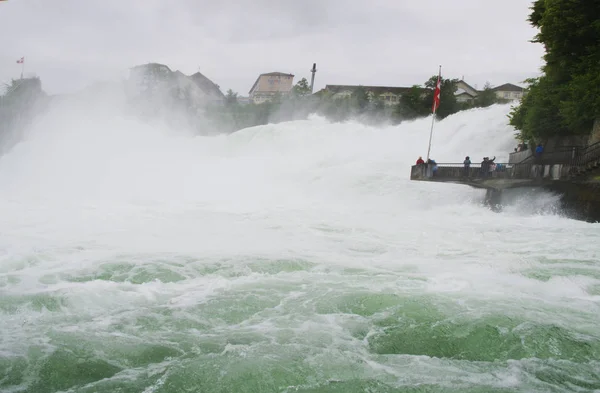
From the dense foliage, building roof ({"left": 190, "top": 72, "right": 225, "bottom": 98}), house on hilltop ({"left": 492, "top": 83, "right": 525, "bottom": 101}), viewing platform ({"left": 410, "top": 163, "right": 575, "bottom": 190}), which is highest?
house on hilltop ({"left": 492, "top": 83, "right": 525, "bottom": 101})

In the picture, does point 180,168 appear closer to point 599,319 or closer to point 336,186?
point 336,186

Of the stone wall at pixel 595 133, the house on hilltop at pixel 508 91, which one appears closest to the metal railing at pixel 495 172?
the stone wall at pixel 595 133

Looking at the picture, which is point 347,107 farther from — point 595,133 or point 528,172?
point 528,172

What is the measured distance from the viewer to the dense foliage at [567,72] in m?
22.3

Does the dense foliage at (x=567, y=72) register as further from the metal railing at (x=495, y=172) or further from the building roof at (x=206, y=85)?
the building roof at (x=206, y=85)

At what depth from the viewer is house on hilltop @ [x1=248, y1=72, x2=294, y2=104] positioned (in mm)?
116406

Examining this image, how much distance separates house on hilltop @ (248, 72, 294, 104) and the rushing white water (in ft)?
324

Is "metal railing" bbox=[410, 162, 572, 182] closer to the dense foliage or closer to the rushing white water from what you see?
the rushing white water

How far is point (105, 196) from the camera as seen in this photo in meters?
25.9

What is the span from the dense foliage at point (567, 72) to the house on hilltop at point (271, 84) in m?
91.6

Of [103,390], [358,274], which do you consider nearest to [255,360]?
[103,390]

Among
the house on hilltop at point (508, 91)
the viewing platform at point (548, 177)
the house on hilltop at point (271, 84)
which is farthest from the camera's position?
the house on hilltop at point (271, 84)

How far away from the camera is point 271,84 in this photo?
118 metres

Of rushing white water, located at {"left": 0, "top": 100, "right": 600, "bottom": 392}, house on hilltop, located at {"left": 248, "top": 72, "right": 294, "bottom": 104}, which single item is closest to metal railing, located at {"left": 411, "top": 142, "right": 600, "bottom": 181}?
rushing white water, located at {"left": 0, "top": 100, "right": 600, "bottom": 392}
